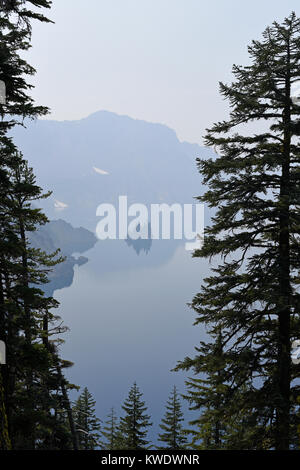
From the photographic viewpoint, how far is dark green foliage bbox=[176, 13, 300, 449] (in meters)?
7.68

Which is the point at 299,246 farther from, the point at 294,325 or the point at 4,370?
the point at 4,370

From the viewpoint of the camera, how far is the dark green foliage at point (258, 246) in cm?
768

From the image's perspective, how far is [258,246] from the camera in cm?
834

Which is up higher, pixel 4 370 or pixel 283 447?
pixel 4 370

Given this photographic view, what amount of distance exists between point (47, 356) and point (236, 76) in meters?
8.95

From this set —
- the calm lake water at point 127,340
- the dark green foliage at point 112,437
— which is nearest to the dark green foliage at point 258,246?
the dark green foliage at point 112,437

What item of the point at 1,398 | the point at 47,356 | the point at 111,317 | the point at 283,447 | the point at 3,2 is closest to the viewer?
the point at 1,398

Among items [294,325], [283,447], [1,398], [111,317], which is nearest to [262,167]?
[294,325]

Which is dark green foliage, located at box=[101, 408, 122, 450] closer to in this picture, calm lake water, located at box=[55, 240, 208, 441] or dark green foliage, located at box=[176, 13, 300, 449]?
dark green foliage, located at box=[176, 13, 300, 449]

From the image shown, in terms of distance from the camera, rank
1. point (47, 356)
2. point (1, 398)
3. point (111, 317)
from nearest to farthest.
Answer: point (1, 398), point (47, 356), point (111, 317)

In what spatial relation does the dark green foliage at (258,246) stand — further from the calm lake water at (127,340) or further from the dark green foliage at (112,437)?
the calm lake water at (127,340)

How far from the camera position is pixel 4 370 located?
7.54 m

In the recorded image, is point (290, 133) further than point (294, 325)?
No

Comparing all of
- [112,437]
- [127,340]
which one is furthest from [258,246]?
[127,340]
